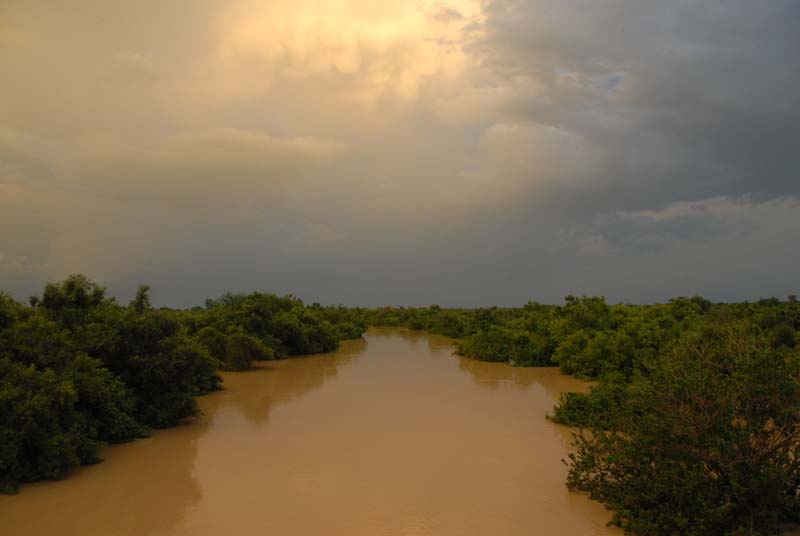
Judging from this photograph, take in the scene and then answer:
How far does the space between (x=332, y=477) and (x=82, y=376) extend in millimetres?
4760

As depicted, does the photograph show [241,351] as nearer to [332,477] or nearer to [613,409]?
[332,477]

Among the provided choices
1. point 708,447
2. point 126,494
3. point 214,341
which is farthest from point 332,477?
point 214,341

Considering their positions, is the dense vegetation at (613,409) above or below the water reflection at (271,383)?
above

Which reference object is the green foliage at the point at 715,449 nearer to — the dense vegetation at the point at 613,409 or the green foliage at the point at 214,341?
the dense vegetation at the point at 613,409

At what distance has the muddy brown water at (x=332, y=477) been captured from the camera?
7.03 m

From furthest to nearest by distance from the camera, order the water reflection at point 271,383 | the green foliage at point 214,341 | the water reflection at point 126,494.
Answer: the green foliage at point 214,341 → the water reflection at point 271,383 → the water reflection at point 126,494

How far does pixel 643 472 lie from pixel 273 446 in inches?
260

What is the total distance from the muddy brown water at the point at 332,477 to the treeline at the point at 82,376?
42 centimetres

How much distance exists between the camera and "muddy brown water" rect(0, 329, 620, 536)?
7.03 m

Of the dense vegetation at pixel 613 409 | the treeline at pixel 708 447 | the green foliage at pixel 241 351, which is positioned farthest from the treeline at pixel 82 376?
the treeline at pixel 708 447

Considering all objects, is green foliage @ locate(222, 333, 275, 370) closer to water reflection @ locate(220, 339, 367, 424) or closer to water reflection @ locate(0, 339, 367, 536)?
water reflection @ locate(220, 339, 367, 424)

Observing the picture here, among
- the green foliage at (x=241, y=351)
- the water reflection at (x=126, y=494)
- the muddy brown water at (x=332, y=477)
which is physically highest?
the green foliage at (x=241, y=351)

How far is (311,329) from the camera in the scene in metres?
28.9

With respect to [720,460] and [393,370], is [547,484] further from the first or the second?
[393,370]
